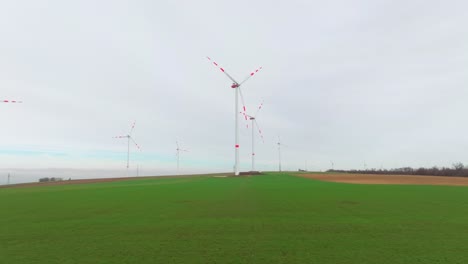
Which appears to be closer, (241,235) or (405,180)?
(241,235)

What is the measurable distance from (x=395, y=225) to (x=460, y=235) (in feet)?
6.42

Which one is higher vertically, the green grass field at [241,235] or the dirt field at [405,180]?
the dirt field at [405,180]

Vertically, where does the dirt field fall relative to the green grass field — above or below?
above

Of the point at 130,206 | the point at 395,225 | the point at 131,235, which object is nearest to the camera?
the point at 131,235

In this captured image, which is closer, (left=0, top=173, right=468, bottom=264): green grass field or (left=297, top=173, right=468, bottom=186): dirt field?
(left=0, top=173, right=468, bottom=264): green grass field

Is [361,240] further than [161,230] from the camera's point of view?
No

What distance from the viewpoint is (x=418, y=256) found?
784 cm

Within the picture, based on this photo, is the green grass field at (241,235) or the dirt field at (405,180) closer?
the green grass field at (241,235)

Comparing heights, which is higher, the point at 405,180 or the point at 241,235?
the point at 405,180

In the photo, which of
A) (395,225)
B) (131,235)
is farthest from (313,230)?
(131,235)

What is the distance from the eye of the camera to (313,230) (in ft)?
34.2

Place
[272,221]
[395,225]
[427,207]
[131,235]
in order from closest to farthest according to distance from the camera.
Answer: [131,235] < [395,225] < [272,221] < [427,207]

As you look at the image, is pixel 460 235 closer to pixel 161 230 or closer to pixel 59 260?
pixel 161 230

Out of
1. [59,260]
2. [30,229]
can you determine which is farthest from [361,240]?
[30,229]
